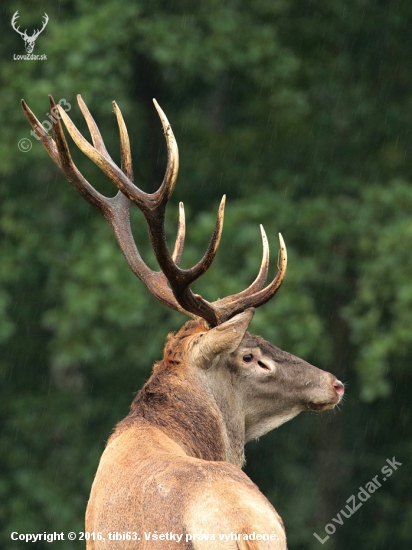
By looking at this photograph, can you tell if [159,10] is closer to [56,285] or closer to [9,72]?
[9,72]

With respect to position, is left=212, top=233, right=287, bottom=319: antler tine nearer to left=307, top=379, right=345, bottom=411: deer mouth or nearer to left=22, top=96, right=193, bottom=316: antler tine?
left=22, top=96, right=193, bottom=316: antler tine

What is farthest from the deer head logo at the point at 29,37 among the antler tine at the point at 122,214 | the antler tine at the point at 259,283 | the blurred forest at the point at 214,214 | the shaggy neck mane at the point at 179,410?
the shaggy neck mane at the point at 179,410

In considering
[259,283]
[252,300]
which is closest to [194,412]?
[252,300]

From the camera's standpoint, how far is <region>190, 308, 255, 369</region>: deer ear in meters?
4.33

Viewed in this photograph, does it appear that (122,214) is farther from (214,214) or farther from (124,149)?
(214,214)

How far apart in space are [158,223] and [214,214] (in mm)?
6197

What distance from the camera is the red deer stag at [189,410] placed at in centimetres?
321

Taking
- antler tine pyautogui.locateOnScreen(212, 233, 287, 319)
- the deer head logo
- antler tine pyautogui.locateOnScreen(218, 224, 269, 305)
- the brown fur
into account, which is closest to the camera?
the brown fur

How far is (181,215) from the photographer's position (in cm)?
543

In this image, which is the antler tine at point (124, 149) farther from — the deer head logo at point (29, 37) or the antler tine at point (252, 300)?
the deer head logo at point (29, 37)

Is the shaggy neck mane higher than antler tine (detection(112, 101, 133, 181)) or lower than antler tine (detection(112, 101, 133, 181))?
lower

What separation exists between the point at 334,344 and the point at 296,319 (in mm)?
1026

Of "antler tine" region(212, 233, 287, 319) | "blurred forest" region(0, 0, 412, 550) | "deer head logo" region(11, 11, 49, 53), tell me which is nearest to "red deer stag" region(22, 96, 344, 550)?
"antler tine" region(212, 233, 287, 319)

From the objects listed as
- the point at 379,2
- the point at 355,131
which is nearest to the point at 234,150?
the point at 355,131
